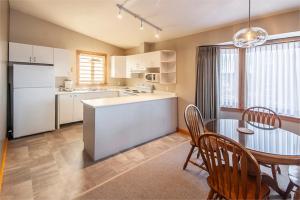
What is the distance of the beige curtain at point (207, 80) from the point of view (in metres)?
3.65

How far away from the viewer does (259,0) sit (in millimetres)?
2391

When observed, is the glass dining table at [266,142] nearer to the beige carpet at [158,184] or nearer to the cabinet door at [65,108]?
the beige carpet at [158,184]

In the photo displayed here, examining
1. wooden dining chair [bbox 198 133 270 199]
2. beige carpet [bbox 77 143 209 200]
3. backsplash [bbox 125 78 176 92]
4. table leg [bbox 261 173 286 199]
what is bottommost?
beige carpet [bbox 77 143 209 200]

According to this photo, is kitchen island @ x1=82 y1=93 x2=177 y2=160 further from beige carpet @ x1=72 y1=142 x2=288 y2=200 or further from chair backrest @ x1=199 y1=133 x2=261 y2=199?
chair backrest @ x1=199 y1=133 x2=261 y2=199

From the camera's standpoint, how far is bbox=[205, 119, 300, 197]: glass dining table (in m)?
1.47

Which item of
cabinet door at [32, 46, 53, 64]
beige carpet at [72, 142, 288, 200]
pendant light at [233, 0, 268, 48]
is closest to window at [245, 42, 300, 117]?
beige carpet at [72, 142, 288, 200]

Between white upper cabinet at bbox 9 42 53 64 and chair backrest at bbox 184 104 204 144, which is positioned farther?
white upper cabinet at bbox 9 42 53 64

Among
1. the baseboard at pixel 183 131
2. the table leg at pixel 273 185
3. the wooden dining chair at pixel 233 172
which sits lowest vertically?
the table leg at pixel 273 185

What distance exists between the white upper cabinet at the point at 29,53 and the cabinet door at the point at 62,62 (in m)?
0.12

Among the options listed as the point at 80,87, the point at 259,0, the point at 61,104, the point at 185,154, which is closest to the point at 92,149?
the point at 185,154

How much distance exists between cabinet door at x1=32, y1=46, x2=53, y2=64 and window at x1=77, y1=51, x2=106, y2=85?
3.17ft

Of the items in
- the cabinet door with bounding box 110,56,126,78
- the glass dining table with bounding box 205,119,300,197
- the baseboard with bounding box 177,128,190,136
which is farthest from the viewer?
the cabinet door with bounding box 110,56,126,78

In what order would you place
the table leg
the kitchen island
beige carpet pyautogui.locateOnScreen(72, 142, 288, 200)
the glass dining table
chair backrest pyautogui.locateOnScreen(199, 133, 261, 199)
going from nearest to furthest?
chair backrest pyautogui.locateOnScreen(199, 133, 261, 199), the glass dining table, the table leg, beige carpet pyautogui.locateOnScreen(72, 142, 288, 200), the kitchen island

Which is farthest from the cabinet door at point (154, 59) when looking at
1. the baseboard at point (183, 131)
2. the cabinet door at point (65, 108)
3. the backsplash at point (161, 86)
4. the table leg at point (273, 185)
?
the table leg at point (273, 185)
